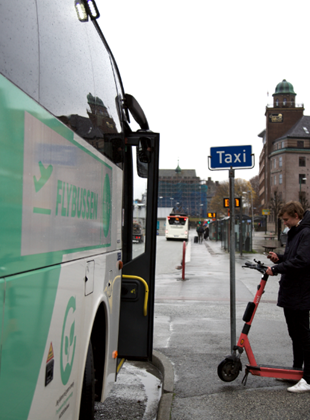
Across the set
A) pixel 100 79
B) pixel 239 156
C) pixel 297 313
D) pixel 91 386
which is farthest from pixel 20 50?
pixel 239 156

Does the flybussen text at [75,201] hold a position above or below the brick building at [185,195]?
below

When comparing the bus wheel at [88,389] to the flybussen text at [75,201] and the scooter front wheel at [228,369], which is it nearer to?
the flybussen text at [75,201]

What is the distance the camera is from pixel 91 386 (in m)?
3.38

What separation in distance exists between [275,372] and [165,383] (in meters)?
1.16

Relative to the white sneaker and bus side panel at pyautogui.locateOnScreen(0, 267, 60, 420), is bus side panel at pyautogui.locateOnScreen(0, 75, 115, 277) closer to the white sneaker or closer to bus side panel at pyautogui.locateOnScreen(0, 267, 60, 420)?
bus side panel at pyautogui.locateOnScreen(0, 267, 60, 420)

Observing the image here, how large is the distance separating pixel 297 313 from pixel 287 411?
909mm

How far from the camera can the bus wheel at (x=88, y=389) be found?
131 inches

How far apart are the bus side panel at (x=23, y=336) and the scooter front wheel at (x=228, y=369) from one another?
122 inches

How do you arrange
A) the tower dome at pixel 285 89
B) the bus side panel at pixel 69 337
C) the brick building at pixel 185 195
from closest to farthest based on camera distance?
the bus side panel at pixel 69 337 → the tower dome at pixel 285 89 → the brick building at pixel 185 195

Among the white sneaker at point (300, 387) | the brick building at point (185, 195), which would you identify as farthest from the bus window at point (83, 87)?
the brick building at point (185, 195)

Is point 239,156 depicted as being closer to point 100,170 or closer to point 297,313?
point 297,313

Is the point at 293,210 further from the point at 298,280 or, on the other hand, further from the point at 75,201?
the point at 75,201

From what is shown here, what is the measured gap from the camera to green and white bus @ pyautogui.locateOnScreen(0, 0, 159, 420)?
5.87 ft

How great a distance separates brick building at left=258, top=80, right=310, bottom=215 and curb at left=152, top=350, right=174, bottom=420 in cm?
8293
